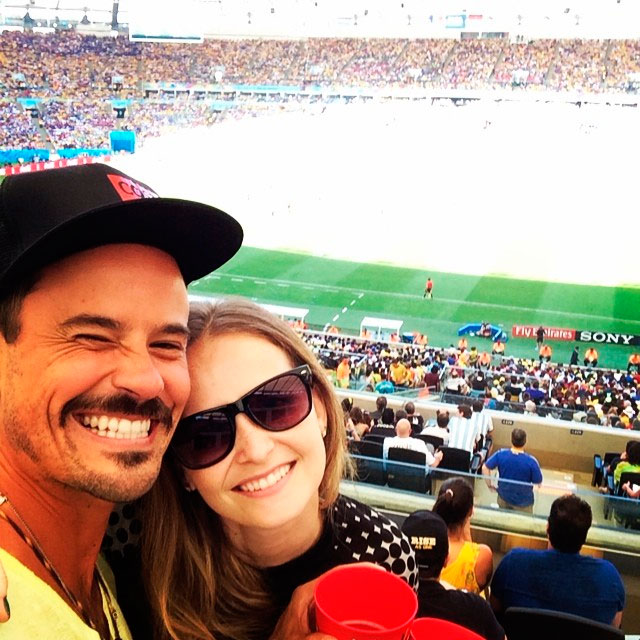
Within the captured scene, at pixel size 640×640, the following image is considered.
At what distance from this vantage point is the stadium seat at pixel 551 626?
2.22m

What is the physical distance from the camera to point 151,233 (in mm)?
1197

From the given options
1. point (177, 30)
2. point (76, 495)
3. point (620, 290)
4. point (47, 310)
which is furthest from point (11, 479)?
point (177, 30)

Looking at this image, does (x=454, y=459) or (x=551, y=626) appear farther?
(x=454, y=459)

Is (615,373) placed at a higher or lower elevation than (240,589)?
higher

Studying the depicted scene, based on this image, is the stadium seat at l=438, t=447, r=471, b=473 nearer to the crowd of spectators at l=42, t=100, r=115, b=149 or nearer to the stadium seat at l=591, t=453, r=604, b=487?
the stadium seat at l=591, t=453, r=604, b=487

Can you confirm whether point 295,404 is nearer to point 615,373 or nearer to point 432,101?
point 615,373

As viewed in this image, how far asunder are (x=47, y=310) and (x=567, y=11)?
47576 mm

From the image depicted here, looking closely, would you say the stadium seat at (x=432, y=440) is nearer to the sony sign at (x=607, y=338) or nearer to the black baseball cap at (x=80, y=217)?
the black baseball cap at (x=80, y=217)

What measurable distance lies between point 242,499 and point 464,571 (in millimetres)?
1937

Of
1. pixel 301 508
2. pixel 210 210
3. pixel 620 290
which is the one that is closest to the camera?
pixel 210 210

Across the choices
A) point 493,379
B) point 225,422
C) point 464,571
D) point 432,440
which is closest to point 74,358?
point 225,422

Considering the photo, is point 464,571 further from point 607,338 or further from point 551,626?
point 607,338

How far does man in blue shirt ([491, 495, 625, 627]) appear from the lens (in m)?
2.78

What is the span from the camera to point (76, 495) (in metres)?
Answer: 1.18
